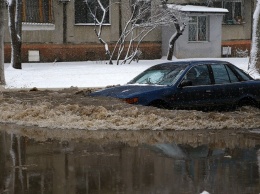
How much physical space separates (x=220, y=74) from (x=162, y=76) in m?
1.32

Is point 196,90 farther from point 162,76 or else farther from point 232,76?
point 232,76

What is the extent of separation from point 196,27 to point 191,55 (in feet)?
6.40

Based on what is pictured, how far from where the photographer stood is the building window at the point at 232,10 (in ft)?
135

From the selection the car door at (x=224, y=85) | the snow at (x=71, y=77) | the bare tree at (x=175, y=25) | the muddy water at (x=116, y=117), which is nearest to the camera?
the muddy water at (x=116, y=117)

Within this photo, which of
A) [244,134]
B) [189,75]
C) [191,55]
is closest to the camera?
[244,134]

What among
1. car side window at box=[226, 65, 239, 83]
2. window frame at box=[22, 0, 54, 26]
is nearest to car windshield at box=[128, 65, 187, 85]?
car side window at box=[226, 65, 239, 83]

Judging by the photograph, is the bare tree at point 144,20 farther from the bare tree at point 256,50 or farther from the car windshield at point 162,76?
the car windshield at point 162,76

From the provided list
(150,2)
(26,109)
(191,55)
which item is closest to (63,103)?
(26,109)

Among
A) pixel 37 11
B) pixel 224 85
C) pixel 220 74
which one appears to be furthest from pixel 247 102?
pixel 37 11

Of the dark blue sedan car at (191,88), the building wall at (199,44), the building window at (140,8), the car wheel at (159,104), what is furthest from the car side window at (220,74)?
the building wall at (199,44)

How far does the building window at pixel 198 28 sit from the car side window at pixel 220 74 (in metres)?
24.9

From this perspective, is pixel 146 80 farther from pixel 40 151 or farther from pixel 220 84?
pixel 40 151

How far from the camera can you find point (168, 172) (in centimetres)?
816

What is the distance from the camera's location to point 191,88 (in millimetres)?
12930
